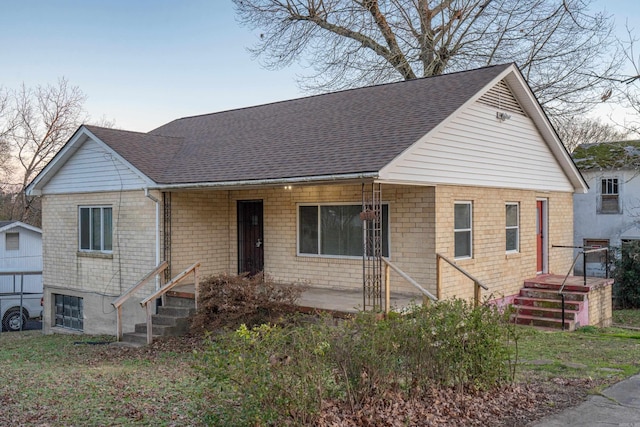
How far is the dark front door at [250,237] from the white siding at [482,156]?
508 centimetres

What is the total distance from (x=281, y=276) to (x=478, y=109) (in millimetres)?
6175

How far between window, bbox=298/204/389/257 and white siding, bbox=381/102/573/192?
65.1 inches

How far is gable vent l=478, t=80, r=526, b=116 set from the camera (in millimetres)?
13516

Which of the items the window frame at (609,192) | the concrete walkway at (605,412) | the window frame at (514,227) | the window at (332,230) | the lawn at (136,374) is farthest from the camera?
the window frame at (609,192)

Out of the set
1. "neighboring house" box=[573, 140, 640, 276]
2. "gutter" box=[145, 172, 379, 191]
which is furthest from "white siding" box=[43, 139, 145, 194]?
"neighboring house" box=[573, 140, 640, 276]

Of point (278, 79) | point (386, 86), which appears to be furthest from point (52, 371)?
point (278, 79)

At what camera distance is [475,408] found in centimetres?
627

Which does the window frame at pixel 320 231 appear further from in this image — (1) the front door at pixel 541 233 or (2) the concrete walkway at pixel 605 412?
(2) the concrete walkway at pixel 605 412

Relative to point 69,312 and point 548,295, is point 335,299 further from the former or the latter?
point 69,312

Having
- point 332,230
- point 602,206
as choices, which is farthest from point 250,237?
point 602,206

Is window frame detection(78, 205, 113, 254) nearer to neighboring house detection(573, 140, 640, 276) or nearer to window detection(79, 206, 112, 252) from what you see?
window detection(79, 206, 112, 252)

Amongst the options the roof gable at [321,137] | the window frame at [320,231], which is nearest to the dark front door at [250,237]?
the window frame at [320,231]

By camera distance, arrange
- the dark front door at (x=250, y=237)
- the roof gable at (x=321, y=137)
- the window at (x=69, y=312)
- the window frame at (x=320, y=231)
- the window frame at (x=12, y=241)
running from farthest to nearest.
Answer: the window frame at (x=12, y=241), the window at (x=69, y=312), the dark front door at (x=250, y=237), the window frame at (x=320, y=231), the roof gable at (x=321, y=137)

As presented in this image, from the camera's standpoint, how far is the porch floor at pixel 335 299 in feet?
35.3
